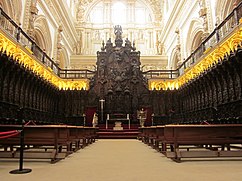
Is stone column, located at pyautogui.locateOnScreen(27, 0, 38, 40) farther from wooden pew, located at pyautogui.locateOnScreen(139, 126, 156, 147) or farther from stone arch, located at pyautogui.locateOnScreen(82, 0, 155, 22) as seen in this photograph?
stone arch, located at pyautogui.locateOnScreen(82, 0, 155, 22)

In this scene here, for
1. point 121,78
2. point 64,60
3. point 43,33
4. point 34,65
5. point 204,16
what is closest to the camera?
point 34,65

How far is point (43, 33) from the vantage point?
722 inches

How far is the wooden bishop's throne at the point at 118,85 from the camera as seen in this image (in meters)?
18.8

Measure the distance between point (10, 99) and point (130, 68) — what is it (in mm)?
11432

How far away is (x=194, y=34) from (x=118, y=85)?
7624 mm

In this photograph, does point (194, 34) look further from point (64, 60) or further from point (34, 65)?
point (64, 60)

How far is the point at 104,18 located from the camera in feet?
95.4

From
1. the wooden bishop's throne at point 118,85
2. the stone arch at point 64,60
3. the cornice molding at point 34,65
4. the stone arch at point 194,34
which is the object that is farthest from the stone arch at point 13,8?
the stone arch at point 194,34

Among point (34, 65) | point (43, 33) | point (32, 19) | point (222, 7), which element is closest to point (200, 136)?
point (34, 65)

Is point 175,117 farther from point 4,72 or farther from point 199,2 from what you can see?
point 4,72

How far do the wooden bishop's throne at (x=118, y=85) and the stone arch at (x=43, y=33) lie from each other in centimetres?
448

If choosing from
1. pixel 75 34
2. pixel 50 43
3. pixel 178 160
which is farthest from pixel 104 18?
pixel 178 160

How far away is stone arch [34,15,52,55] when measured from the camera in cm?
1716

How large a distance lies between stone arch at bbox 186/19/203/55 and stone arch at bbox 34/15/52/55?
39.1 feet
